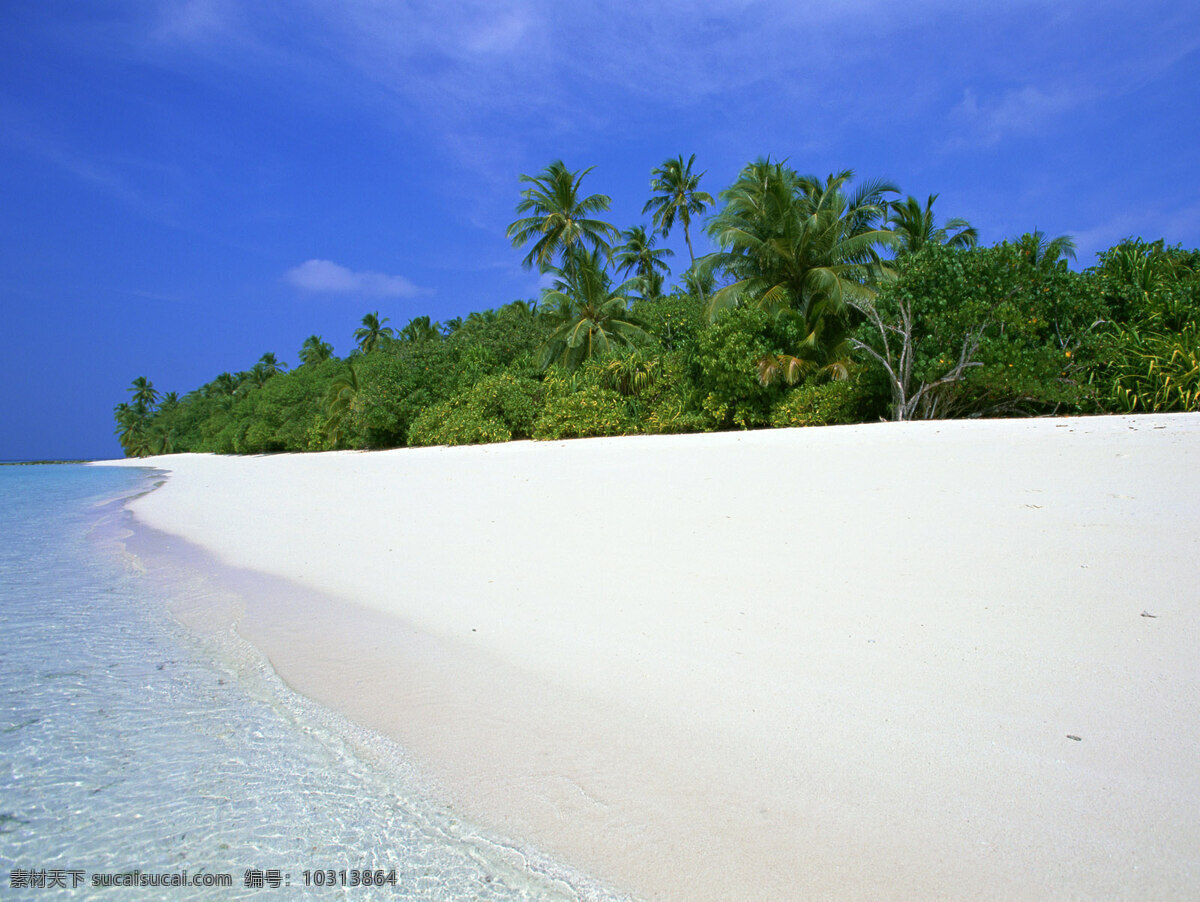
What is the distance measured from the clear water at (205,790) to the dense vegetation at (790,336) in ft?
37.0

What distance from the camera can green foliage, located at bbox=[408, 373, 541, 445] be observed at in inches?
738

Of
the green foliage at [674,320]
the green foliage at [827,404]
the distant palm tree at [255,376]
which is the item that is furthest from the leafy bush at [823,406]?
the distant palm tree at [255,376]

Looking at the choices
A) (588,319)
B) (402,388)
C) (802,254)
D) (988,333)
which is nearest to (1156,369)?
(988,333)

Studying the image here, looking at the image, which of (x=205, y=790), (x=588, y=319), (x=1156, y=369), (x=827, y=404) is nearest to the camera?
(x=205, y=790)

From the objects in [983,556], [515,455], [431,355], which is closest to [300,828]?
[983,556]

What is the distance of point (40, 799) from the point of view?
6.98 ft

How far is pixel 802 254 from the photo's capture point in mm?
16938

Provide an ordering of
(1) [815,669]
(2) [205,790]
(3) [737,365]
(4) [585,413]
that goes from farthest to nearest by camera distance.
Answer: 1. (4) [585,413]
2. (3) [737,365]
3. (1) [815,669]
4. (2) [205,790]

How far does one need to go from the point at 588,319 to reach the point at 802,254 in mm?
7243

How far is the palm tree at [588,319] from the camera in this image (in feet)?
68.2

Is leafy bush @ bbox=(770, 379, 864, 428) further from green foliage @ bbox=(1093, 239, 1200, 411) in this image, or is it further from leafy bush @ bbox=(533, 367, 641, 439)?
leafy bush @ bbox=(533, 367, 641, 439)

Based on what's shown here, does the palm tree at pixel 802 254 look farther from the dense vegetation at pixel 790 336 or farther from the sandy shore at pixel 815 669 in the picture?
the sandy shore at pixel 815 669

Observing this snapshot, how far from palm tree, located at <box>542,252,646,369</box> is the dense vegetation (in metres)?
0.07

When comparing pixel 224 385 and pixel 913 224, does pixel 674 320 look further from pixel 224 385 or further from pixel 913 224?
pixel 224 385
